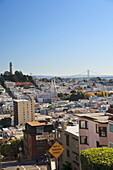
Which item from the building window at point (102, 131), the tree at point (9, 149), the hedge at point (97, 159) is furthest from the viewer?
the tree at point (9, 149)

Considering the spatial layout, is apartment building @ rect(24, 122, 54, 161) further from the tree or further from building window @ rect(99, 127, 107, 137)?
building window @ rect(99, 127, 107, 137)

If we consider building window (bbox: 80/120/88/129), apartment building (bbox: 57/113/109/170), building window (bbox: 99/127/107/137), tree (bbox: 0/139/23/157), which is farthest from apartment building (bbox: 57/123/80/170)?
tree (bbox: 0/139/23/157)

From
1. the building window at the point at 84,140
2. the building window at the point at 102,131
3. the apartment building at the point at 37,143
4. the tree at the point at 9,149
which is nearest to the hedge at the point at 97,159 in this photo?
the building window at the point at 102,131

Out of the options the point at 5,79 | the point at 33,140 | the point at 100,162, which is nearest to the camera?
the point at 100,162

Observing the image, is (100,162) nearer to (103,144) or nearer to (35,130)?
(103,144)

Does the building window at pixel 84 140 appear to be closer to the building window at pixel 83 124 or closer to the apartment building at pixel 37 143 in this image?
the building window at pixel 83 124

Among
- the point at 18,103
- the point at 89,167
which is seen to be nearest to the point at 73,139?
the point at 89,167

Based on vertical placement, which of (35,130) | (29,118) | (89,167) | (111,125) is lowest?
(29,118)

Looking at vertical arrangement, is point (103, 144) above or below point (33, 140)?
above

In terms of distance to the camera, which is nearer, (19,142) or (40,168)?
(40,168)
